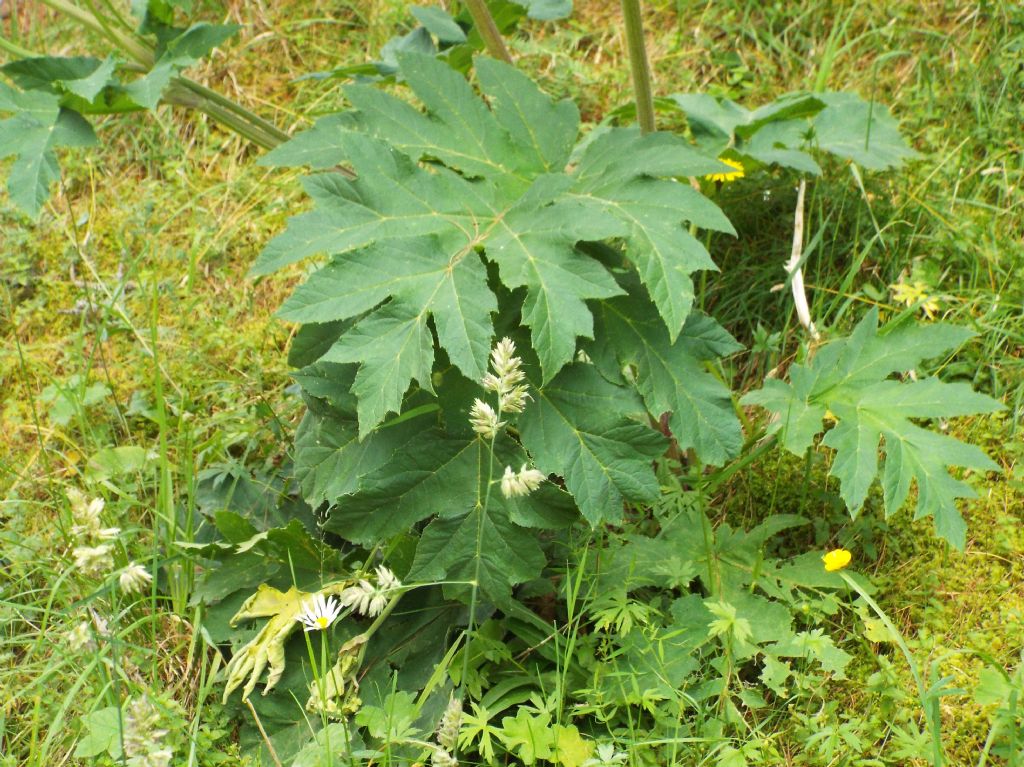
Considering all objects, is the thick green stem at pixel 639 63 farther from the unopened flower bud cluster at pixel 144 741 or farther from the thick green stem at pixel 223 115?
the unopened flower bud cluster at pixel 144 741

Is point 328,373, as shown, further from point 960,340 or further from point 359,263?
point 960,340

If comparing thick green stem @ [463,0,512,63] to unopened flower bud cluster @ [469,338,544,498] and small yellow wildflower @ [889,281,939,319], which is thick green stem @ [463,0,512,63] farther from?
small yellow wildflower @ [889,281,939,319]

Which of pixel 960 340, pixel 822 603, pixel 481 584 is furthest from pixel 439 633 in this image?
pixel 960 340

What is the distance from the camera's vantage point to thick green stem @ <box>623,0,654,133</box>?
2354 millimetres

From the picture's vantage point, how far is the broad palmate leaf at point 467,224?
6.31 feet

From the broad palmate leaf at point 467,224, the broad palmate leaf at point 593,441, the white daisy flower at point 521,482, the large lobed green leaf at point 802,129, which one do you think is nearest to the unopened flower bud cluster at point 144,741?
the broad palmate leaf at point 467,224

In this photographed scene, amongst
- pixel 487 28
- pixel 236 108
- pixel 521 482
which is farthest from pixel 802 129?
pixel 521 482

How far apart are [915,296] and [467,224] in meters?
1.40

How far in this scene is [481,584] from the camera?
2.08m

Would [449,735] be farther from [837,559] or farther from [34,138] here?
[34,138]

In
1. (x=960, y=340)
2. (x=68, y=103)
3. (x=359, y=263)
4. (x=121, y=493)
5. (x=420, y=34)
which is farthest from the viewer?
(x=420, y=34)

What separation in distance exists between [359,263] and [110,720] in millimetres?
1063

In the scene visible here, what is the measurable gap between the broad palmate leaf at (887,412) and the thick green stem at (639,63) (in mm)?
735

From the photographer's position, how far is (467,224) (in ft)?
7.02
